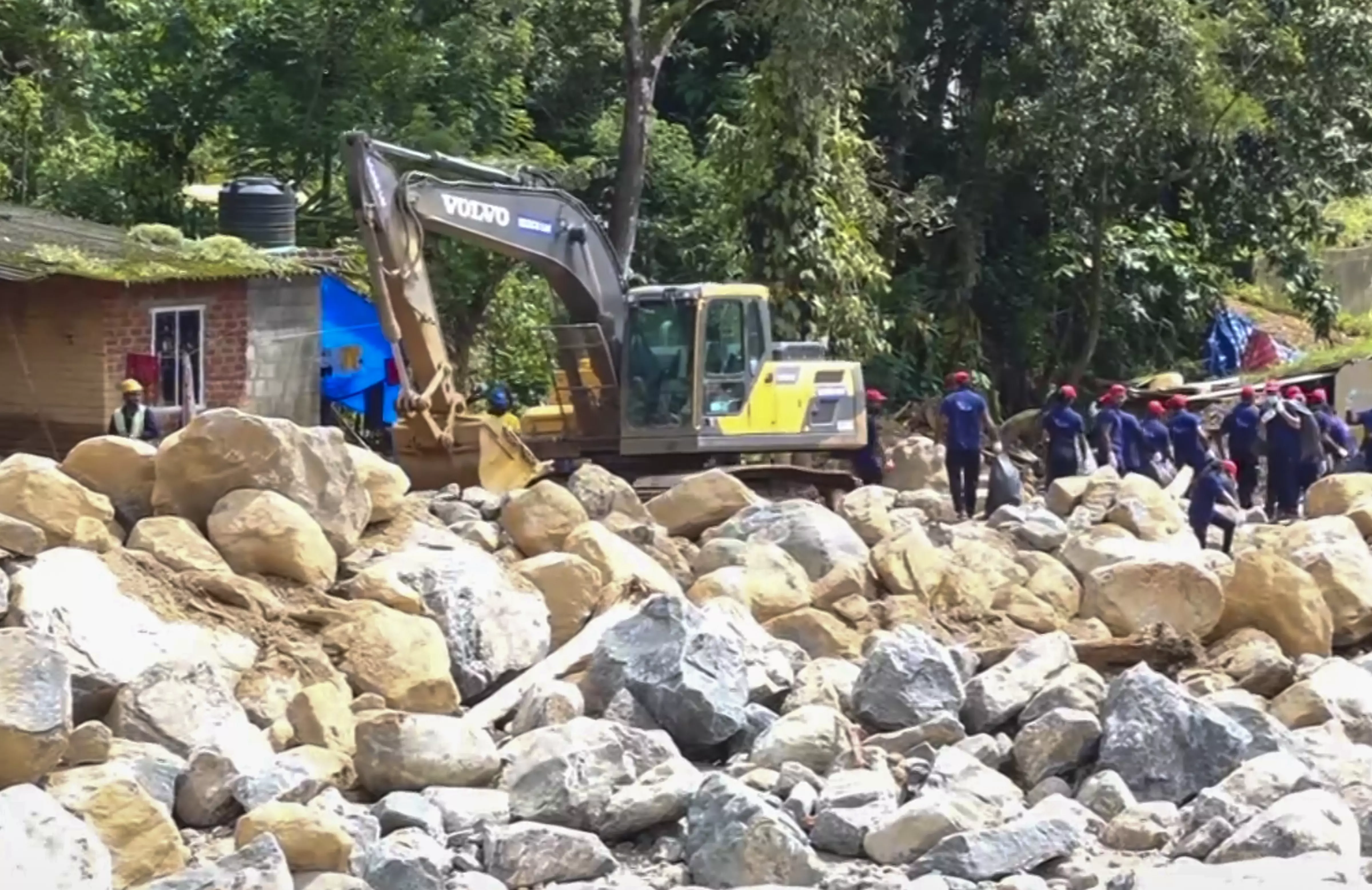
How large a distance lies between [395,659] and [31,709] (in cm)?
225

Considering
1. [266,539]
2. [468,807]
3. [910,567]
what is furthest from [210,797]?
[910,567]

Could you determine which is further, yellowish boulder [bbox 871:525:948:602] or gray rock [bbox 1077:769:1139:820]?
yellowish boulder [bbox 871:525:948:602]

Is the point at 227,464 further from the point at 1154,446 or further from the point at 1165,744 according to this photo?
the point at 1154,446

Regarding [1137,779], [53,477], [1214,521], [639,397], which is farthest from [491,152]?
[1137,779]

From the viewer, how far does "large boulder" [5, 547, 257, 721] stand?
9.86m

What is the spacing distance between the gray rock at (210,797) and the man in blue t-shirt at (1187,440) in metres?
10.9

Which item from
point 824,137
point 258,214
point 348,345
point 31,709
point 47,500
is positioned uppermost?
point 824,137

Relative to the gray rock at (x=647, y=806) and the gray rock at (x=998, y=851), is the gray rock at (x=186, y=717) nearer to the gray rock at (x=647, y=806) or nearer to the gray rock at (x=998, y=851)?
the gray rock at (x=647, y=806)

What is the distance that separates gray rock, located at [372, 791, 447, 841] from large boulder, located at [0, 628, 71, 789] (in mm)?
1257

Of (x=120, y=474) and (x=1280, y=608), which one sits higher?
(x=120, y=474)

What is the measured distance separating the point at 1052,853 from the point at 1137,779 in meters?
1.20

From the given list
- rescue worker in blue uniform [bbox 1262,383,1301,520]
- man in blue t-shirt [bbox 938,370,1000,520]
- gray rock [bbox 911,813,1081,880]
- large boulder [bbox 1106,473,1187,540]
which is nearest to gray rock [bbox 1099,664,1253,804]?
gray rock [bbox 911,813,1081,880]

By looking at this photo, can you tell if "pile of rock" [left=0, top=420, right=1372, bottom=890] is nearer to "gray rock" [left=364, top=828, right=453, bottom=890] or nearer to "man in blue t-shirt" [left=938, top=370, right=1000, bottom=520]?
"gray rock" [left=364, top=828, right=453, bottom=890]

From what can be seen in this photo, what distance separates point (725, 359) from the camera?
1705cm
